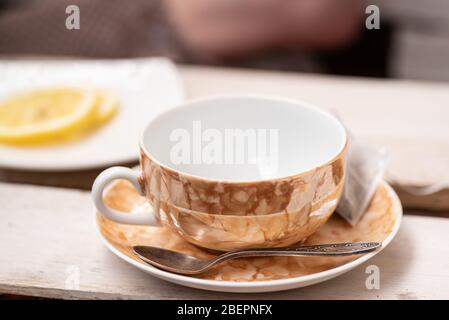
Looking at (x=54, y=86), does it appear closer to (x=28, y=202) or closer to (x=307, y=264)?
(x=28, y=202)

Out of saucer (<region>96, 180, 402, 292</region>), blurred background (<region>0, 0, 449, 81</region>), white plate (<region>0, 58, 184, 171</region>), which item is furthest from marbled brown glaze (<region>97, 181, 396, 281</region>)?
blurred background (<region>0, 0, 449, 81</region>)

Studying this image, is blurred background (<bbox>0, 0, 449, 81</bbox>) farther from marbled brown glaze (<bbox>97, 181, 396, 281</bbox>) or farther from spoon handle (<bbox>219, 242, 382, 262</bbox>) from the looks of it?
spoon handle (<bbox>219, 242, 382, 262</bbox>)

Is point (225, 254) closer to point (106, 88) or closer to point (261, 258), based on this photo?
point (261, 258)

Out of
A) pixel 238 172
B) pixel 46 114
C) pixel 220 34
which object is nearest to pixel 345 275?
pixel 238 172

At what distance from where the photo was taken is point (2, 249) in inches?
20.8

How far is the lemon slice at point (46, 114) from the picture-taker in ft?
2.45

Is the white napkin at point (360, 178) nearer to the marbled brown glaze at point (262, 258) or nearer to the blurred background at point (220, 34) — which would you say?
the marbled brown glaze at point (262, 258)

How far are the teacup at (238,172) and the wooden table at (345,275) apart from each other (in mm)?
49

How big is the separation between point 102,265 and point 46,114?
376 millimetres

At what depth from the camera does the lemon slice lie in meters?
0.75

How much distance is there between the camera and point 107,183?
49cm

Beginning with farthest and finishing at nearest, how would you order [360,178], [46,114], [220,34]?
[220,34] → [46,114] → [360,178]

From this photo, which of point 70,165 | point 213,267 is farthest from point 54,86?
point 213,267
